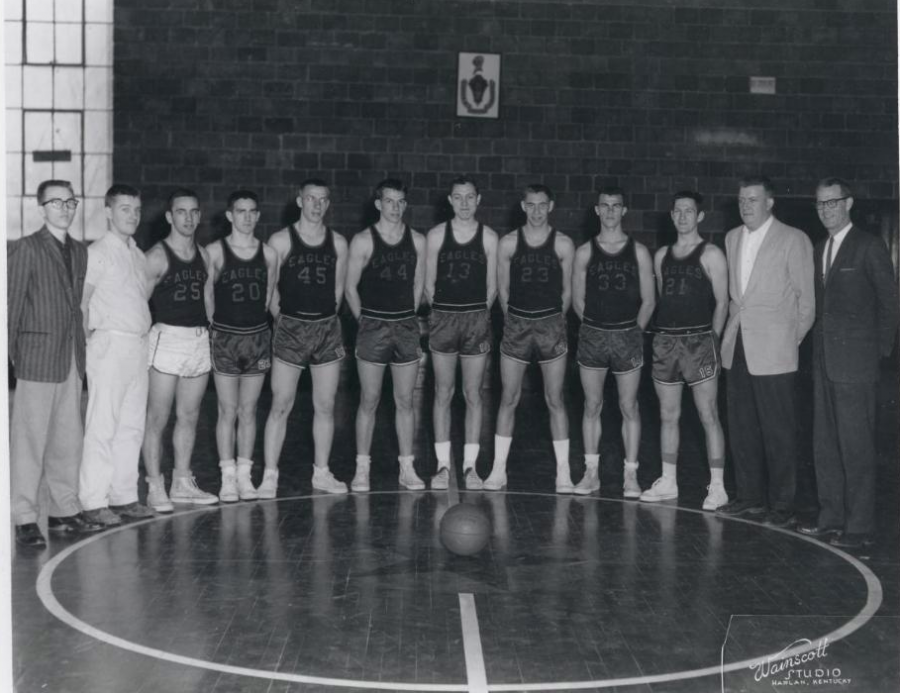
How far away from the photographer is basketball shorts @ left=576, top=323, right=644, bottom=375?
260 inches

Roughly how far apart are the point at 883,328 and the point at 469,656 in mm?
2878

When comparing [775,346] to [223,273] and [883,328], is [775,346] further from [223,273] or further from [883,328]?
[223,273]

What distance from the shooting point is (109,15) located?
11500mm

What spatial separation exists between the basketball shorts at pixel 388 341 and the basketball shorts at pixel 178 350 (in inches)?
38.8

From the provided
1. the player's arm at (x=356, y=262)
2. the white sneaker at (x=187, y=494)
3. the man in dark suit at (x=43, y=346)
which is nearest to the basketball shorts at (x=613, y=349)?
the player's arm at (x=356, y=262)

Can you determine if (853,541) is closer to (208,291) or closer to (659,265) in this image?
(659,265)

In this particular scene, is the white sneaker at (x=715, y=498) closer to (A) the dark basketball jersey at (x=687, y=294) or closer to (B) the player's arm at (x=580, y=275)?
(A) the dark basketball jersey at (x=687, y=294)

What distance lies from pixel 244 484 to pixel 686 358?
2.68m

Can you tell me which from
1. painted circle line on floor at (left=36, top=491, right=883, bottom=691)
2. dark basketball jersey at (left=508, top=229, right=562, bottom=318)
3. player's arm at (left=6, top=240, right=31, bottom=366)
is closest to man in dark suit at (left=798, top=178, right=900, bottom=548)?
painted circle line on floor at (left=36, top=491, right=883, bottom=691)

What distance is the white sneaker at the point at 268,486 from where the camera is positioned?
656cm

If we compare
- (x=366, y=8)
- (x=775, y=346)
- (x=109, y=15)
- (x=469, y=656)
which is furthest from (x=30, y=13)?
(x=469, y=656)

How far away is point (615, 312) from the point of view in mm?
6633

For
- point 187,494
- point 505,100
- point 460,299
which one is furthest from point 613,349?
point 505,100

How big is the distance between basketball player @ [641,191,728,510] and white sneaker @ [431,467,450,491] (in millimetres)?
1367
